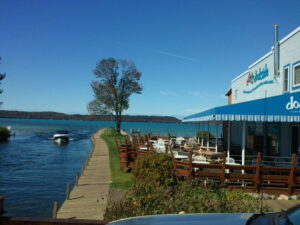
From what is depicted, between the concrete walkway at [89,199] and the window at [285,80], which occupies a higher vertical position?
the window at [285,80]

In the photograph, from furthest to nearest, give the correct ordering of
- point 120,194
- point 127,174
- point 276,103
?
point 127,174, point 120,194, point 276,103

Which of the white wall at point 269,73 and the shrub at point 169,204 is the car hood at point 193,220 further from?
the white wall at point 269,73

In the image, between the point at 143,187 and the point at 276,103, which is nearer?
the point at 143,187

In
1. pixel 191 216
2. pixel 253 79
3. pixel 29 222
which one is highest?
pixel 253 79

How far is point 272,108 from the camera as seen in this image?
9.62 m

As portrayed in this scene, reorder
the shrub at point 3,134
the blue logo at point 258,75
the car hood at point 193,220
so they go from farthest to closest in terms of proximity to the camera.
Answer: the shrub at point 3,134
the blue logo at point 258,75
the car hood at point 193,220

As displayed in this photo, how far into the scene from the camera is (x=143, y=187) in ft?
22.3


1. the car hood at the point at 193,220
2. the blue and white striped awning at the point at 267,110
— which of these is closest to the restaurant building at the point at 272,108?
the blue and white striped awning at the point at 267,110

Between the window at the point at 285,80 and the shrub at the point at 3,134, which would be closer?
the window at the point at 285,80

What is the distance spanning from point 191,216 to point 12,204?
38.9 feet

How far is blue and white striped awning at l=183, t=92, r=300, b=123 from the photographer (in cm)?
902

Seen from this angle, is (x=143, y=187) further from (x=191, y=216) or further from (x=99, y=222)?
(x=191, y=216)

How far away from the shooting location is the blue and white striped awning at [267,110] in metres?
9.02

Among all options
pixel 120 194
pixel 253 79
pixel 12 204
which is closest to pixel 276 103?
pixel 120 194
